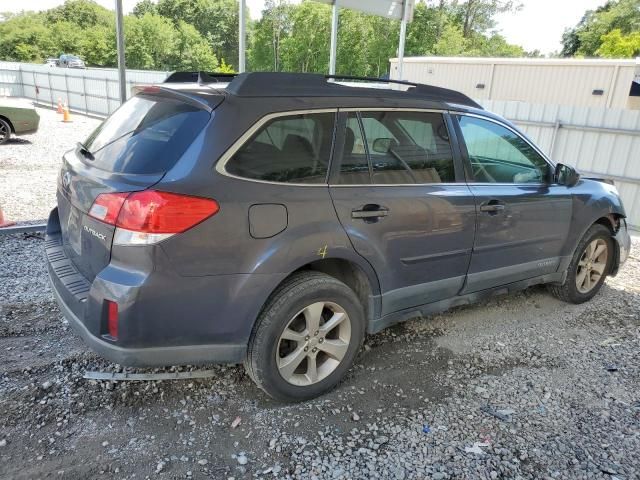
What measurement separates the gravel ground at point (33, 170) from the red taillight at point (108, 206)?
13.8 ft

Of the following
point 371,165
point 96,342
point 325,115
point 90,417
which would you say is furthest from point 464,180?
point 90,417

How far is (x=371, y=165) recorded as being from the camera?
10.5 ft

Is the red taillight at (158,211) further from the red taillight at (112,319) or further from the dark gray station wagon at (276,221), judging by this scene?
the red taillight at (112,319)

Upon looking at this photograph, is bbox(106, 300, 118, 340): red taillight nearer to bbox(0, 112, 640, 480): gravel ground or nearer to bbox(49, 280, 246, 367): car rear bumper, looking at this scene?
bbox(49, 280, 246, 367): car rear bumper

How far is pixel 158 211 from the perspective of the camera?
7.94 feet

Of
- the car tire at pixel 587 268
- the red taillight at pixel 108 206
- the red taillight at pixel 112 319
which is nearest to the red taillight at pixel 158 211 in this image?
the red taillight at pixel 108 206

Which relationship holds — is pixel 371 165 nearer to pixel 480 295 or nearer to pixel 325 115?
pixel 325 115

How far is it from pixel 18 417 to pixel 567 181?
170 inches

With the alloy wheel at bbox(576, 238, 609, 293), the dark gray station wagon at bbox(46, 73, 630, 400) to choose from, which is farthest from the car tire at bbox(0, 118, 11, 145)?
the alloy wheel at bbox(576, 238, 609, 293)

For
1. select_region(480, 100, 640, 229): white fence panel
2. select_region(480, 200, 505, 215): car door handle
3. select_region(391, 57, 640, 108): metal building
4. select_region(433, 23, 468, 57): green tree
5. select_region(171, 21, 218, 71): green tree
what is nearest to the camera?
select_region(480, 200, 505, 215): car door handle

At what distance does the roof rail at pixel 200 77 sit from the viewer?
3.18m

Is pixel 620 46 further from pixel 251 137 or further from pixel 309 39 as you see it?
pixel 251 137

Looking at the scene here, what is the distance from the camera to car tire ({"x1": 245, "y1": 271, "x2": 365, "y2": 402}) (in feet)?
9.23

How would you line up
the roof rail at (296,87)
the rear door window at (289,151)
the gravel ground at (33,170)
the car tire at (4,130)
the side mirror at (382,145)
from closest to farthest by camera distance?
the rear door window at (289,151) < the roof rail at (296,87) < the side mirror at (382,145) < the gravel ground at (33,170) < the car tire at (4,130)
